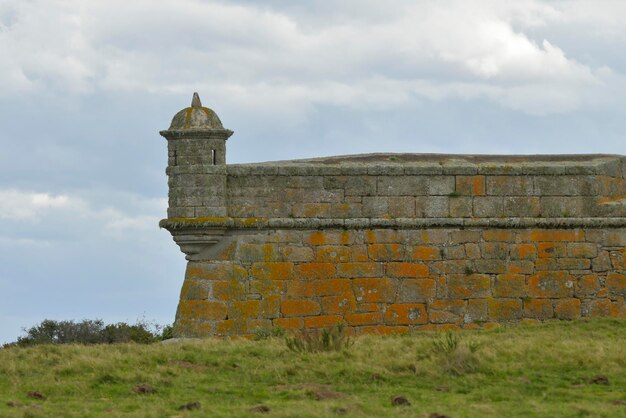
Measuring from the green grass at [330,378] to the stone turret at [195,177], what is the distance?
1931 mm

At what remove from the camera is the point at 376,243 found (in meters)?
17.3

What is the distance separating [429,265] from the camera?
1733 centimetres

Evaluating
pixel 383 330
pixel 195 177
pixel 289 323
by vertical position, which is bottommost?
pixel 383 330

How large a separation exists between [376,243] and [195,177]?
8.92 ft

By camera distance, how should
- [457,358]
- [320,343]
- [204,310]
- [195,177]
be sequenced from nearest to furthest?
[457,358], [320,343], [204,310], [195,177]

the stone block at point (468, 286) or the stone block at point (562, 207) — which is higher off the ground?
the stone block at point (562, 207)

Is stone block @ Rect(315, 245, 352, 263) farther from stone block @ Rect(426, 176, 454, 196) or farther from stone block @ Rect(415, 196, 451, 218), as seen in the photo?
stone block @ Rect(426, 176, 454, 196)

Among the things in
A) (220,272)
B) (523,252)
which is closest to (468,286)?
(523,252)

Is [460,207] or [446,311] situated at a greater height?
[460,207]

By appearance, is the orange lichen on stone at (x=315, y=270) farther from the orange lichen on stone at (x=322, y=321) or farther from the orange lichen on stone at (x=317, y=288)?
the orange lichen on stone at (x=322, y=321)

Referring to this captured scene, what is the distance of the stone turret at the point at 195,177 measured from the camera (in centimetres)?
1711

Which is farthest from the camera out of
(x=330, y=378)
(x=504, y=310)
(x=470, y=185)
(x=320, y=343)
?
(x=470, y=185)

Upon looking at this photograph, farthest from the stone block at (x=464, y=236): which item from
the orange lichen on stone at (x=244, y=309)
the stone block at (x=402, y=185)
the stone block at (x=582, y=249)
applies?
the orange lichen on stone at (x=244, y=309)

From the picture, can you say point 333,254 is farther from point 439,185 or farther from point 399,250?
point 439,185
